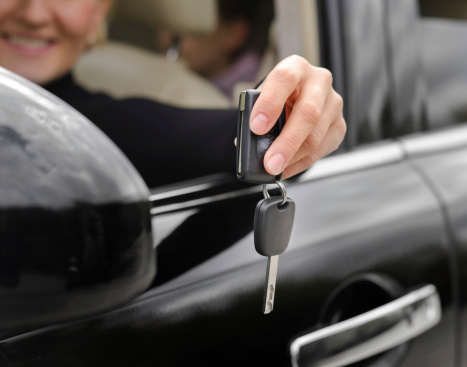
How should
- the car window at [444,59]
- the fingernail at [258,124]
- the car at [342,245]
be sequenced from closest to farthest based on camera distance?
1. the fingernail at [258,124]
2. the car at [342,245]
3. the car window at [444,59]

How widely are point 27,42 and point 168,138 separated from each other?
577mm

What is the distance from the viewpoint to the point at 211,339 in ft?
4.02

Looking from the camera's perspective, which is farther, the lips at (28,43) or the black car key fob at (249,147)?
the lips at (28,43)

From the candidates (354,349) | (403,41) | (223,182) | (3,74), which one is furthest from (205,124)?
(3,74)

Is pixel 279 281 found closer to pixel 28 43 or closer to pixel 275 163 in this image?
pixel 275 163

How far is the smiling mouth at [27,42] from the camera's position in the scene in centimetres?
212

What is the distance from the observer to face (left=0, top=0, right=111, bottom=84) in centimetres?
213

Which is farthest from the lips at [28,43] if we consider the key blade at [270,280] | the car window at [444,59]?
the key blade at [270,280]

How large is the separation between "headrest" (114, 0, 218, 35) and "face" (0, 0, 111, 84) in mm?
137

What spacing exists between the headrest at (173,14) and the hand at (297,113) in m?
1.35

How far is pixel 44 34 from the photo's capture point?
2.23m

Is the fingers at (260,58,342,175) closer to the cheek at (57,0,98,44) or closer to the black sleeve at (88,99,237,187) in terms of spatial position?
the black sleeve at (88,99,237,187)

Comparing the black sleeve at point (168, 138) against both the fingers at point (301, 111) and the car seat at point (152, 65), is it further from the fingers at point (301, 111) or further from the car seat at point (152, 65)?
the fingers at point (301, 111)

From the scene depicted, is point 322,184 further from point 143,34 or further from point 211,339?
point 143,34
